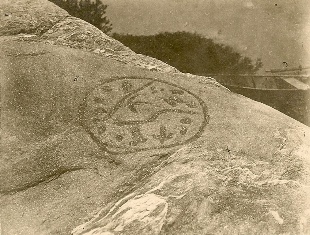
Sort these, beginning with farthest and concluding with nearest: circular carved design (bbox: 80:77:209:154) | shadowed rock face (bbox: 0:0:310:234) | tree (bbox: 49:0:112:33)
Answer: tree (bbox: 49:0:112:33) < circular carved design (bbox: 80:77:209:154) < shadowed rock face (bbox: 0:0:310:234)

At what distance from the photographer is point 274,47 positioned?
8.83m

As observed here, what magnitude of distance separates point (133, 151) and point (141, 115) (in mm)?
526

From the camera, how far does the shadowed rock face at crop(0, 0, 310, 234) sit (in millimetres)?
4000

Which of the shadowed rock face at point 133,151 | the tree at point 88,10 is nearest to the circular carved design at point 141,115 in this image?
the shadowed rock face at point 133,151

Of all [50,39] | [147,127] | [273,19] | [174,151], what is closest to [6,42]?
[50,39]

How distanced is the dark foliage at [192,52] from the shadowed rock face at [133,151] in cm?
280

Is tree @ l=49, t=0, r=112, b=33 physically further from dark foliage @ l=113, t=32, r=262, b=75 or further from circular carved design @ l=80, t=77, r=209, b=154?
circular carved design @ l=80, t=77, r=209, b=154

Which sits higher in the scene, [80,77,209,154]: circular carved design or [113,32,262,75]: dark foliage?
[113,32,262,75]: dark foliage

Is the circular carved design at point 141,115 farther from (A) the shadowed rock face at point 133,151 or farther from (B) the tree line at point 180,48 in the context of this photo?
(B) the tree line at point 180,48

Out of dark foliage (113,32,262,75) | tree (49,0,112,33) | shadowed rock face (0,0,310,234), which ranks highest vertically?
tree (49,0,112,33)

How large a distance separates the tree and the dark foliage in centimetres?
36

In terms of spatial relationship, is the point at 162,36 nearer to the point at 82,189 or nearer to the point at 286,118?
the point at 286,118

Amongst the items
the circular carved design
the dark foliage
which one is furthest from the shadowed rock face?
the dark foliage

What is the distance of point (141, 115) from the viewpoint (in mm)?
4906
